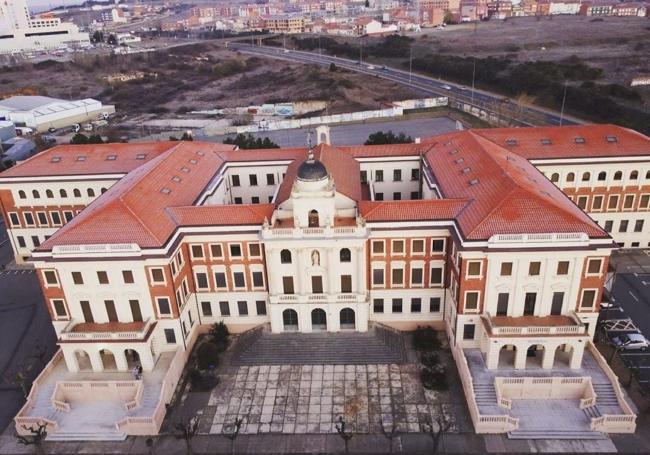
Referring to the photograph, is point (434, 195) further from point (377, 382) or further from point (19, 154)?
point (19, 154)

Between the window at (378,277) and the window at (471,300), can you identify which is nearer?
the window at (471,300)

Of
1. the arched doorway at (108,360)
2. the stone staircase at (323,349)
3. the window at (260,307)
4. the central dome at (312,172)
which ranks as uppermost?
the central dome at (312,172)

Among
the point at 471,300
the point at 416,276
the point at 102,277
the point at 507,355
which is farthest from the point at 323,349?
the point at 102,277

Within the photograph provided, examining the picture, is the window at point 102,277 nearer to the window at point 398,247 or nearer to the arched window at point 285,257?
the arched window at point 285,257

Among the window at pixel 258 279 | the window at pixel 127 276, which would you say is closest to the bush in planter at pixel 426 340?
the window at pixel 258 279

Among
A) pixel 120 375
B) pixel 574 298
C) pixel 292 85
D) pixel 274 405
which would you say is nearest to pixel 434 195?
pixel 574 298

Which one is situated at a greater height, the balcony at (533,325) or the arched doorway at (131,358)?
the balcony at (533,325)

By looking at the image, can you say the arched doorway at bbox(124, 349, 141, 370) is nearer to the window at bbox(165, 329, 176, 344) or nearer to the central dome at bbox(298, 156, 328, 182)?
the window at bbox(165, 329, 176, 344)

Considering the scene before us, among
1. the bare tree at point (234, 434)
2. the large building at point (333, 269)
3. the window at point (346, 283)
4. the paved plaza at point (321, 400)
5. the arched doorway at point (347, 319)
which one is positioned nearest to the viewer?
the bare tree at point (234, 434)
